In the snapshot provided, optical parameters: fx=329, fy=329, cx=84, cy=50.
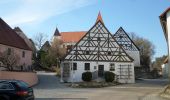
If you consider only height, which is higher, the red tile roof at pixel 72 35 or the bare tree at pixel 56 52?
the red tile roof at pixel 72 35

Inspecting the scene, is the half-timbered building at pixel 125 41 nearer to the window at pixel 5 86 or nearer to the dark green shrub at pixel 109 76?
the dark green shrub at pixel 109 76

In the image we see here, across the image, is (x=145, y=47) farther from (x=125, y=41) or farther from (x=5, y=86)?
(x=5, y=86)

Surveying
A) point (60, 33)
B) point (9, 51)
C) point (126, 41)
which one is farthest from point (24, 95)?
point (60, 33)

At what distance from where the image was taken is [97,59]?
167 ft

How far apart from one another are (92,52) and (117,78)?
5573mm

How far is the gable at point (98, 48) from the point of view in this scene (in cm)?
5100

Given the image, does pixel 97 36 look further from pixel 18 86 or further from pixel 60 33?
pixel 60 33

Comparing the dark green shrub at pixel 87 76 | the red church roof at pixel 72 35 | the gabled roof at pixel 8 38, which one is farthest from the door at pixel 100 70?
the red church roof at pixel 72 35

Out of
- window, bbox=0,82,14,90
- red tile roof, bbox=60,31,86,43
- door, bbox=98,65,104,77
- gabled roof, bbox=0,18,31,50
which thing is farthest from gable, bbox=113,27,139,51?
red tile roof, bbox=60,31,86,43

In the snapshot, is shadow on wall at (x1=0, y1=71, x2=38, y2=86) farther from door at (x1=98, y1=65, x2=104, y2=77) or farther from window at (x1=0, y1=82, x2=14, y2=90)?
window at (x1=0, y1=82, x2=14, y2=90)

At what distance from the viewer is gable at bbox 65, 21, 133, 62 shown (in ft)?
167

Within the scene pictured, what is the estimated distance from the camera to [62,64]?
50469mm

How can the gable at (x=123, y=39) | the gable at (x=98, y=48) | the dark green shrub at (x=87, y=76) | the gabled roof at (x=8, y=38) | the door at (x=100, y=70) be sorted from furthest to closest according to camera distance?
the gable at (x=123, y=39)
the gable at (x=98, y=48)
the door at (x=100, y=70)
the dark green shrub at (x=87, y=76)
the gabled roof at (x=8, y=38)

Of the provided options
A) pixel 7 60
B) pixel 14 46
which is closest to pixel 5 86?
pixel 7 60
